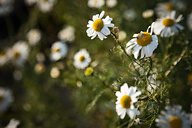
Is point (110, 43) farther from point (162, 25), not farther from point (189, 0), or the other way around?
point (189, 0)

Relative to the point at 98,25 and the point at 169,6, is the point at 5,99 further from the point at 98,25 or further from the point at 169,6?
the point at 169,6

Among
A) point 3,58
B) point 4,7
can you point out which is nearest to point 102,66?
point 3,58

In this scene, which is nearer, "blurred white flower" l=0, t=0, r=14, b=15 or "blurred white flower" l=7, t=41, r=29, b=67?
"blurred white flower" l=7, t=41, r=29, b=67

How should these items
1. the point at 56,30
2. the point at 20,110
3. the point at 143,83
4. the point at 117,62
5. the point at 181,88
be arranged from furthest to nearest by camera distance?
the point at 56,30
the point at 20,110
the point at 117,62
the point at 181,88
the point at 143,83

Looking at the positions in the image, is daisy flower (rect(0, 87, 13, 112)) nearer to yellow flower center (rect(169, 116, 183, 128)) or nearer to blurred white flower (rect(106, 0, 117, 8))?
blurred white flower (rect(106, 0, 117, 8))

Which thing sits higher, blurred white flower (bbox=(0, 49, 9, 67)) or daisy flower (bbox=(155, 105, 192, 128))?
blurred white flower (bbox=(0, 49, 9, 67))

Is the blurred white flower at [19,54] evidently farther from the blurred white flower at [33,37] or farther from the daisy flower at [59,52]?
the daisy flower at [59,52]

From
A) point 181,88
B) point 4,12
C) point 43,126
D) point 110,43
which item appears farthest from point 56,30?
point 181,88

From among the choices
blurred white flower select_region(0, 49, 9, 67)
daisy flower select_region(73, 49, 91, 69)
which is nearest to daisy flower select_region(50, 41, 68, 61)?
daisy flower select_region(73, 49, 91, 69)

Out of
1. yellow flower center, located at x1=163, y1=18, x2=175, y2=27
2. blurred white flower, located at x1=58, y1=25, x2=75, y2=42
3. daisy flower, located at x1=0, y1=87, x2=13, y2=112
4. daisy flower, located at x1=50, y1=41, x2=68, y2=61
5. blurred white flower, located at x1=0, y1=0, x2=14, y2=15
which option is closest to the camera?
yellow flower center, located at x1=163, y1=18, x2=175, y2=27
